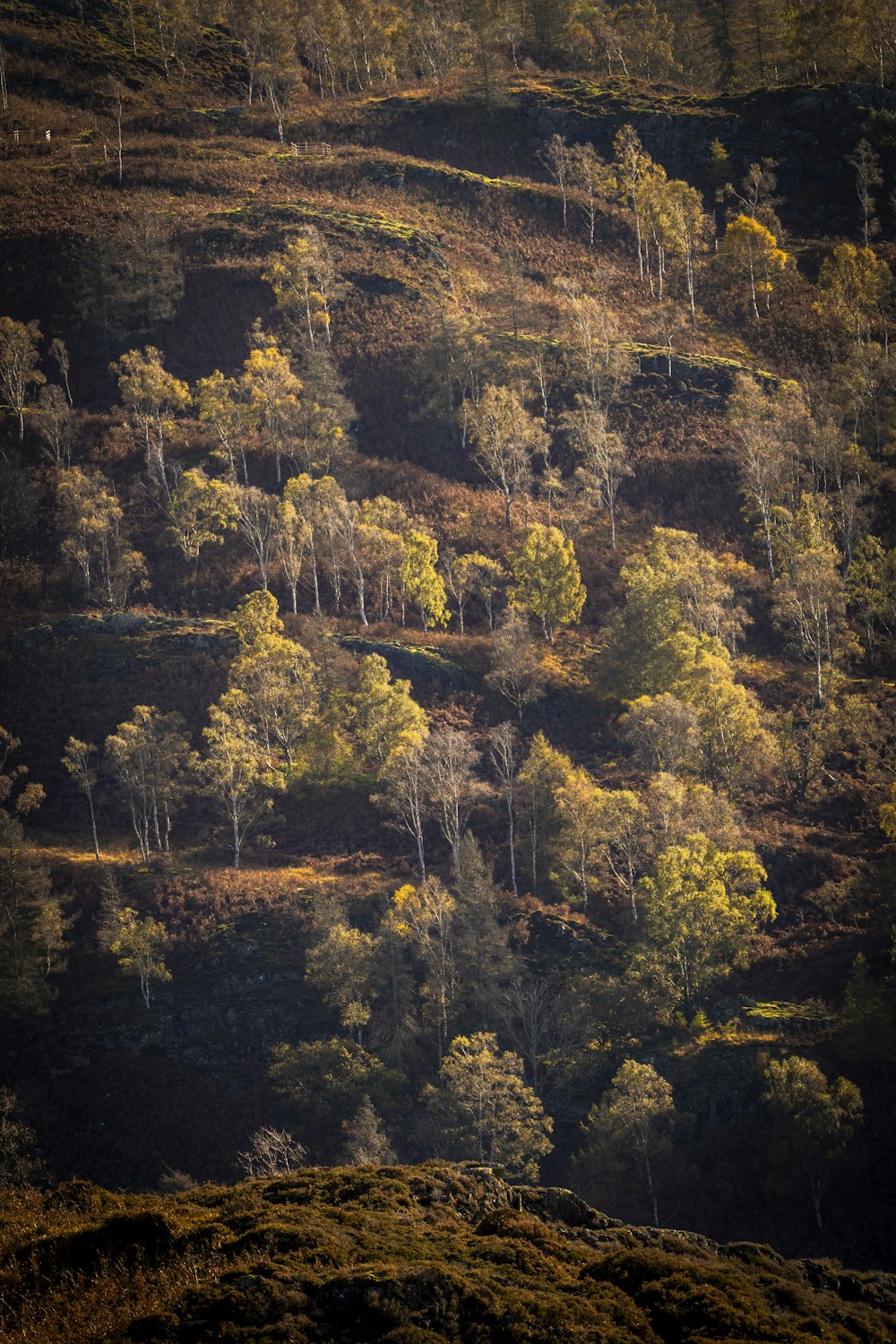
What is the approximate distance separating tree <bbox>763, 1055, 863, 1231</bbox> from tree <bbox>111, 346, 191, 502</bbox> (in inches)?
2712

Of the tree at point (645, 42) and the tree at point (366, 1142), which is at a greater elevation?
the tree at point (645, 42)

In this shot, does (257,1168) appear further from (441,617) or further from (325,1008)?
(441,617)

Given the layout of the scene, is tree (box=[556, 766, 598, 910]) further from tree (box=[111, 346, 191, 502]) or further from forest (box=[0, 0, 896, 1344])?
tree (box=[111, 346, 191, 502])

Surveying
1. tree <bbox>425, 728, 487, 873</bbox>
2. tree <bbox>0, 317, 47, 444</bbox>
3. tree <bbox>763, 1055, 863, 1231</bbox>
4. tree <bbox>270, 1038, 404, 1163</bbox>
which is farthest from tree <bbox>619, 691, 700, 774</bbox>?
tree <bbox>0, 317, 47, 444</bbox>

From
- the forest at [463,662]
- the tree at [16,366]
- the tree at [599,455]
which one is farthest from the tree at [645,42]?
Answer: the tree at [16,366]

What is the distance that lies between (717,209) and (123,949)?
115m

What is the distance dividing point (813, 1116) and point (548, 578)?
4426 cm

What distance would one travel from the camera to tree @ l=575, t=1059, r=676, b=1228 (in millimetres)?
52344

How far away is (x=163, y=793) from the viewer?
72.4 metres

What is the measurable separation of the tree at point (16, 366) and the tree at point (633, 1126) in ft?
→ 251

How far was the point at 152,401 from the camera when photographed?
10081 centimetres

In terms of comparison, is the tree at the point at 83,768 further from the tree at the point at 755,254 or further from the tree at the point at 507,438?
the tree at the point at 755,254

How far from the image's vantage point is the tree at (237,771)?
7131cm

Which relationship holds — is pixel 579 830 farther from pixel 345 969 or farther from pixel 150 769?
pixel 150 769
